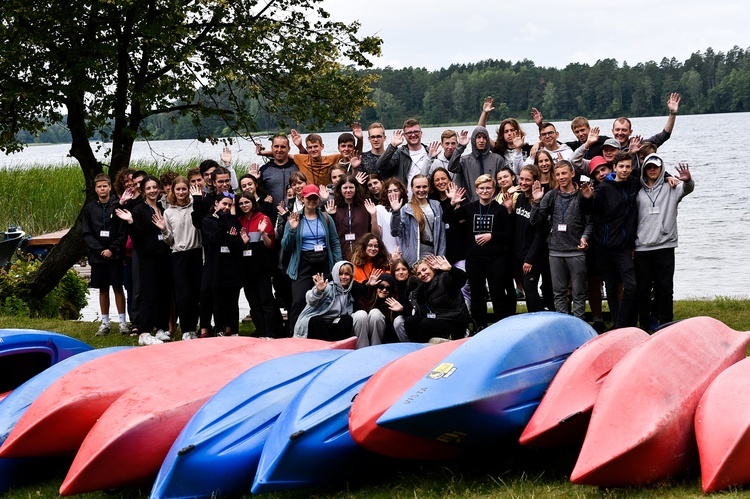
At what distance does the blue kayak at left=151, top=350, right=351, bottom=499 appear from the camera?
6.19 m

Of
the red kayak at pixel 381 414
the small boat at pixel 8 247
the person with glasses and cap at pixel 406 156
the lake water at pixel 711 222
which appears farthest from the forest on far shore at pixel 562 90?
the red kayak at pixel 381 414

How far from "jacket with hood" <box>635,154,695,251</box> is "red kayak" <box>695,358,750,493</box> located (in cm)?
441

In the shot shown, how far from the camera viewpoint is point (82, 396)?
7.18 meters

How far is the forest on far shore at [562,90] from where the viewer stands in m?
65.5

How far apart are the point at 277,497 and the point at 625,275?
5068 mm

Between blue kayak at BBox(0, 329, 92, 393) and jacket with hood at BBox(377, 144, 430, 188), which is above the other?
jacket with hood at BBox(377, 144, 430, 188)

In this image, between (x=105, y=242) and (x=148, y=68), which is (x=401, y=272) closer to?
(x=105, y=242)

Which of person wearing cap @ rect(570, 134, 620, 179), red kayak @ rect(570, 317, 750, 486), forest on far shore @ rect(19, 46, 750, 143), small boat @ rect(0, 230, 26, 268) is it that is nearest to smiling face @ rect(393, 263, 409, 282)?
person wearing cap @ rect(570, 134, 620, 179)

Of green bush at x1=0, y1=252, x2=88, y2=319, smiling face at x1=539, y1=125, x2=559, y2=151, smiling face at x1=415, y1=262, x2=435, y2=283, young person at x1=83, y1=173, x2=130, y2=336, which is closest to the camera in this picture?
smiling face at x1=415, y1=262, x2=435, y2=283

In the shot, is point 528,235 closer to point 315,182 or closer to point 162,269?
point 315,182

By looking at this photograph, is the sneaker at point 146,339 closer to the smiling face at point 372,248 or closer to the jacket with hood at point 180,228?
the jacket with hood at point 180,228

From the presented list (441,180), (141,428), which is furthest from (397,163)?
(141,428)

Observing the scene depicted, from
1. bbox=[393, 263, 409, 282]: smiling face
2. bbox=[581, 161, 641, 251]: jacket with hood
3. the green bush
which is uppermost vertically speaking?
bbox=[581, 161, 641, 251]: jacket with hood

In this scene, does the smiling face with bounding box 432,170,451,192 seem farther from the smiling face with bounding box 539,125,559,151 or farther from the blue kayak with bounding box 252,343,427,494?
the blue kayak with bounding box 252,343,427,494
